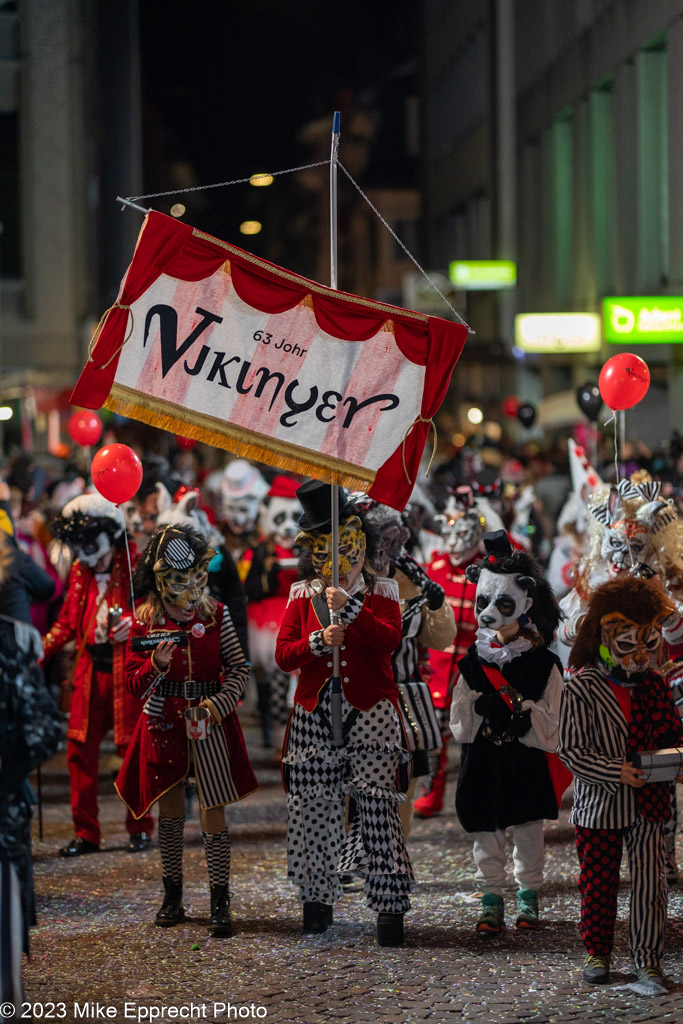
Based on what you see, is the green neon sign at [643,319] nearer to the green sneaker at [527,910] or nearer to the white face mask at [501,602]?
the white face mask at [501,602]

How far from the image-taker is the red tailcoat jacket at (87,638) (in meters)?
8.02

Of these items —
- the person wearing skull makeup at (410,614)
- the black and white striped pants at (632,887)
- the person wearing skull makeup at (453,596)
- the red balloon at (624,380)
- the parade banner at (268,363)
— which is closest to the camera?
the black and white striped pants at (632,887)

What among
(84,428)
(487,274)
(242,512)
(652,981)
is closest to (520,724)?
(652,981)

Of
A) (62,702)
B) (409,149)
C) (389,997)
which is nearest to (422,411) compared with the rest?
(389,997)

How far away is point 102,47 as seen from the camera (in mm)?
36625

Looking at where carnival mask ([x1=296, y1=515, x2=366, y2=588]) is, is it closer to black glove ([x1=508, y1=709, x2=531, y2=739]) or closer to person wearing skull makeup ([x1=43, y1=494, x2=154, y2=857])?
black glove ([x1=508, y1=709, x2=531, y2=739])

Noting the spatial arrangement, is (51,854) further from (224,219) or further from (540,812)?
(224,219)

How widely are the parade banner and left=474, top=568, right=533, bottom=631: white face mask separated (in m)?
0.56

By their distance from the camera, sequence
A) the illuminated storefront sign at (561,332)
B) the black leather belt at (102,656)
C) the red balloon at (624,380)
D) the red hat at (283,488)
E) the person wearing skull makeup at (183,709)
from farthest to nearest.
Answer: the illuminated storefront sign at (561,332) → the red hat at (283,488) → the red balloon at (624,380) → the black leather belt at (102,656) → the person wearing skull makeup at (183,709)

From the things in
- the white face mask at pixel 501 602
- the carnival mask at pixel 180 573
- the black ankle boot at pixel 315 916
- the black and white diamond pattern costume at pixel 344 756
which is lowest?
the black ankle boot at pixel 315 916

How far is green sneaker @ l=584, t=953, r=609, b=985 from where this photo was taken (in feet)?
18.6

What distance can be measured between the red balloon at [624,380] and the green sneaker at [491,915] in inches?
122

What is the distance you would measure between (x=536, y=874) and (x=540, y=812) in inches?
13.5

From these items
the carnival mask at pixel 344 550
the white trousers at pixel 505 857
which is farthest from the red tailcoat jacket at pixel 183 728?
the white trousers at pixel 505 857
